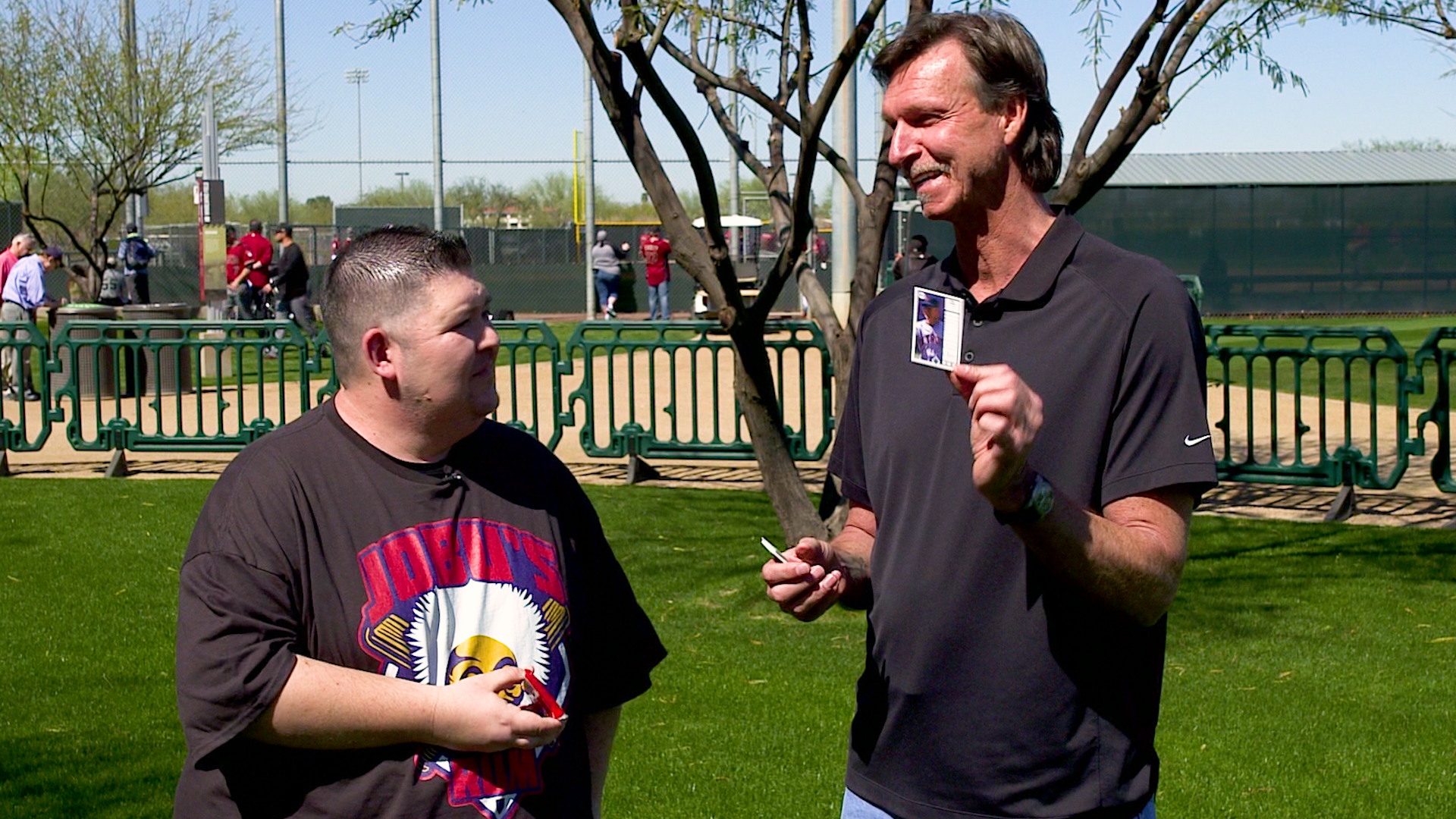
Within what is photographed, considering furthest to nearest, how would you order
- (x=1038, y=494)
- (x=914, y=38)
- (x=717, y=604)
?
(x=717, y=604) → (x=914, y=38) → (x=1038, y=494)

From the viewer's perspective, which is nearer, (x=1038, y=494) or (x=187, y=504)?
(x=1038, y=494)

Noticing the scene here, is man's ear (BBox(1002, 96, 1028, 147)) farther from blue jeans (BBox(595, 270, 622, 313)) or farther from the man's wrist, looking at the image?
blue jeans (BBox(595, 270, 622, 313))

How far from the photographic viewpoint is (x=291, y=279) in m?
23.6

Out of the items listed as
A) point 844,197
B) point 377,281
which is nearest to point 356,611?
point 377,281

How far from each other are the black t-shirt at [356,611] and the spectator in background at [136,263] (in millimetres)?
25294

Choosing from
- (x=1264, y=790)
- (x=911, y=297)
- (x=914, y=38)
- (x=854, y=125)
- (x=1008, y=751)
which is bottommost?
(x=1264, y=790)

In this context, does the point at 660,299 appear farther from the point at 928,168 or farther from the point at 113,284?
the point at 928,168

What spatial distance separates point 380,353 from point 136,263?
83.2ft

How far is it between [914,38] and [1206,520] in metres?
7.97

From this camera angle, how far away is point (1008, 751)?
2646 millimetres

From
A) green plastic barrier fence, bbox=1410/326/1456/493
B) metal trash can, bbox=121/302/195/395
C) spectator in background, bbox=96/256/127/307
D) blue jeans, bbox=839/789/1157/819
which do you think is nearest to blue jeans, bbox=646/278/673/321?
spectator in background, bbox=96/256/127/307

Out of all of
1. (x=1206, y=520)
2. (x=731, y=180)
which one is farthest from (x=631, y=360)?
(x=731, y=180)

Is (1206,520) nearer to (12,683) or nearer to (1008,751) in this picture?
(12,683)

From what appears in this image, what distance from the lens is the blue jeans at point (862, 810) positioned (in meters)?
2.74
